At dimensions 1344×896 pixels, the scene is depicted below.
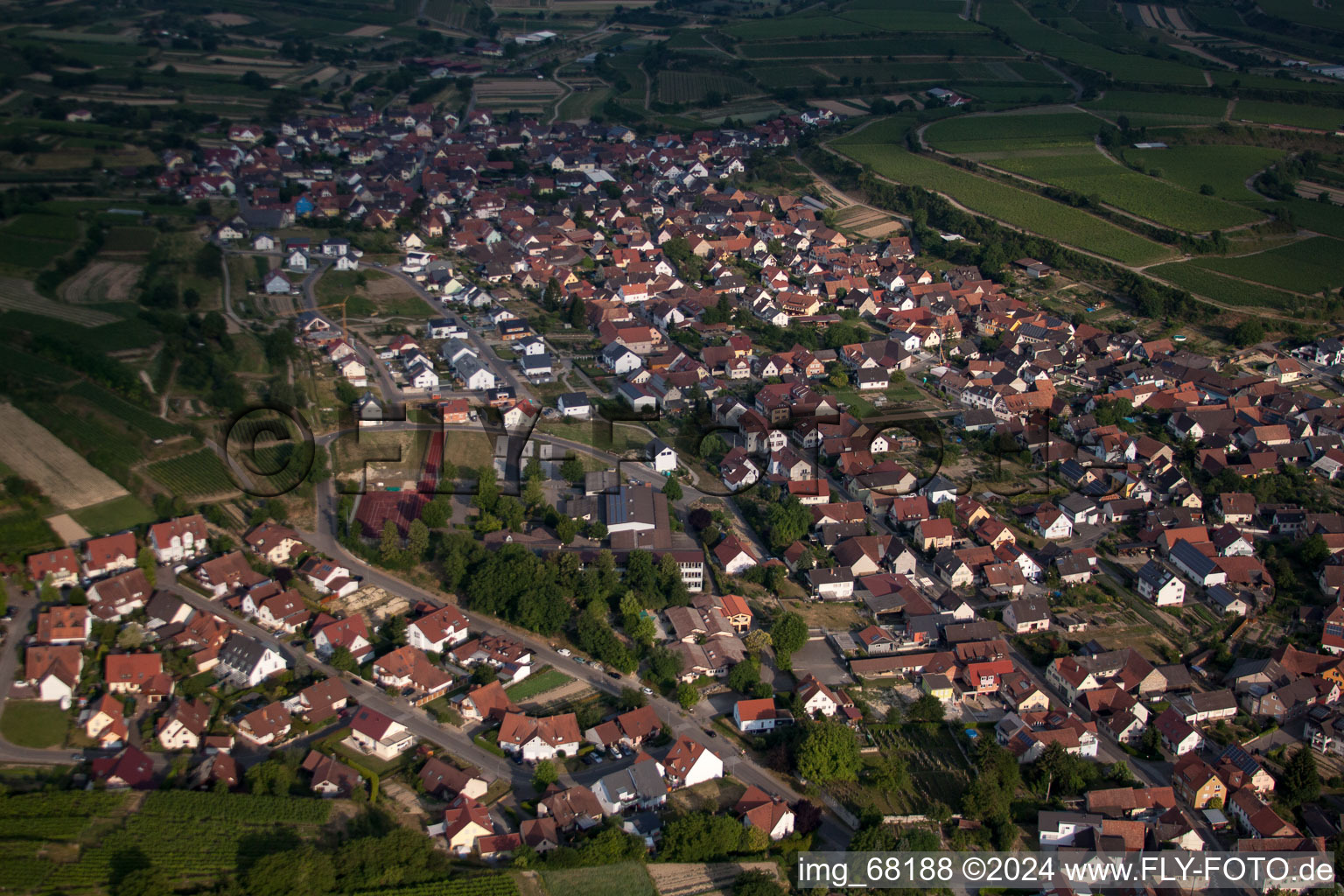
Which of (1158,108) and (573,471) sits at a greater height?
(1158,108)

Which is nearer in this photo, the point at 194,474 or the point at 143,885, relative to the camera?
the point at 143,885

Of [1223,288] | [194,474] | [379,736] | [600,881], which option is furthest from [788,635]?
[1223,288]

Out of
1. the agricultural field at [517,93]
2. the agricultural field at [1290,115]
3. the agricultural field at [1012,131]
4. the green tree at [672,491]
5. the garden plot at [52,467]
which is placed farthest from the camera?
the agricultural field at [517,93]

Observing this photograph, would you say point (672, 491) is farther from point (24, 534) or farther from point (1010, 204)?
point (1010, 204)

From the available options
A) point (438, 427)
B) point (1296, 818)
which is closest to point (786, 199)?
point (438, 427)

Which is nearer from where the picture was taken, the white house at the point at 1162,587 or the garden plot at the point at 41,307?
the white house at the point at 1162,587

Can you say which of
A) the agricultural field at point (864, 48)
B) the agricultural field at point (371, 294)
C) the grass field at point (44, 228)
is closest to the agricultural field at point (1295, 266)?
the agricultural field at point (371, 294)

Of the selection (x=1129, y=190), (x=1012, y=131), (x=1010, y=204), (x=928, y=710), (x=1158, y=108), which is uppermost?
(x=1158, y=108)

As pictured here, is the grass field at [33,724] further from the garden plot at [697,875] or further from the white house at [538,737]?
the garden plot at [697,875]
